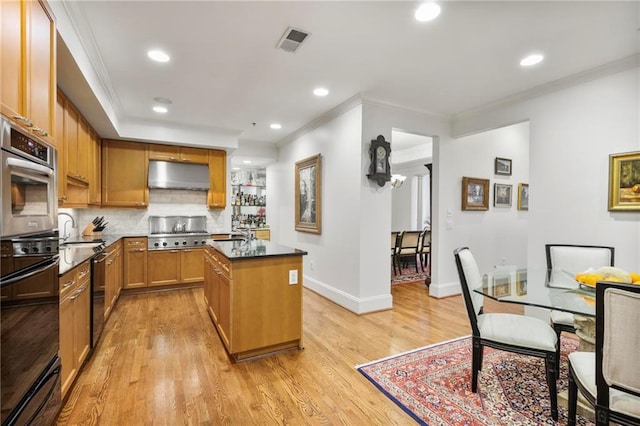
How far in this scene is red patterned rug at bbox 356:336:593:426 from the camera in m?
1.87

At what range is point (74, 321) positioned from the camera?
7.11 feet

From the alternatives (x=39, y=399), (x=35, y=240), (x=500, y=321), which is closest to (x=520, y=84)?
(x=500, y=321)

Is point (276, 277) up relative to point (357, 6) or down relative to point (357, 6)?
down

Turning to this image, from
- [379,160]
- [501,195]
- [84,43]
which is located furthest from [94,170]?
[501,195]

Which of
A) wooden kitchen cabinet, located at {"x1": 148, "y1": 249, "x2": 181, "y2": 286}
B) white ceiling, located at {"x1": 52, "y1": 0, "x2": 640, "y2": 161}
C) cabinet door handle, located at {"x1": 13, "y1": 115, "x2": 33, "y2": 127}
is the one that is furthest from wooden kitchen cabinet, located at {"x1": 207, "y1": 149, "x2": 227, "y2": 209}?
cabinet door handle, located at {"x1": 13, "y1": 115, "x2": 33, "y2": 127}

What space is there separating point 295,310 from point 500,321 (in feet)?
5.43

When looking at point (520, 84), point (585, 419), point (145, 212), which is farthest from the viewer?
point (145, 212)

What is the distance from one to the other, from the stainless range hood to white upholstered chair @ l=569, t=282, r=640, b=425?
5.27 meters

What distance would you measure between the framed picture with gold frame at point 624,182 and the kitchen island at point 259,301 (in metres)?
3.03

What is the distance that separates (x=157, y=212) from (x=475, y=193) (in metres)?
5.34

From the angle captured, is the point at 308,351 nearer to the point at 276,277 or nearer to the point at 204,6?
the point at 276,277

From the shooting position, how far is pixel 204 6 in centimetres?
210

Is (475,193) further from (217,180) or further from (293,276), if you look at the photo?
(217,180)

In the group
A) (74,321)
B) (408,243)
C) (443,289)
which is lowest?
(443,289)
